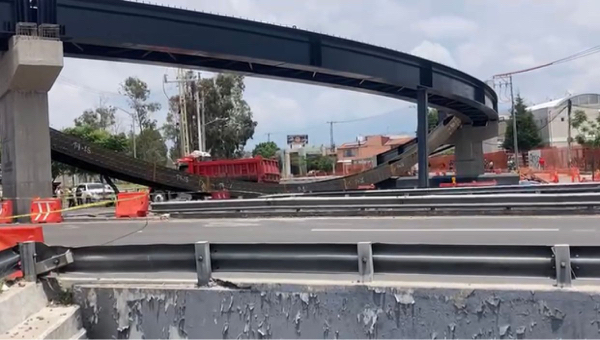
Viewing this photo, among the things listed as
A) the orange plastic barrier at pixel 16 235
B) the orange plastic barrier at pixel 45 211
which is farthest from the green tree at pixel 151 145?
the orange plastic barrier at pixel 16 235

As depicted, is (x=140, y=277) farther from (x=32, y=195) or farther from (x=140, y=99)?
(x=140, y=99)

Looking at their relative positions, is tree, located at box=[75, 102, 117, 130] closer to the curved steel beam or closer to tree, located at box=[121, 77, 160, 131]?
tree, located at box=[121, 77, 160, 131]

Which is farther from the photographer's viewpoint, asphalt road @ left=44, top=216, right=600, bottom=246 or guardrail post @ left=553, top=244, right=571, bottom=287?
asphalt road @ left=44, top=216, right=600, bottom=246

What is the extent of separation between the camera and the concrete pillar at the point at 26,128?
19922mm

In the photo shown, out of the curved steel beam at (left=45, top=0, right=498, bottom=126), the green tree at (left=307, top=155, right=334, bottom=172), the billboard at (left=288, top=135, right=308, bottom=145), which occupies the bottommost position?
the green tree at (left=307, top=155, right=334, bottom=172)

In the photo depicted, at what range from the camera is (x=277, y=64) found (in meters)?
25.8

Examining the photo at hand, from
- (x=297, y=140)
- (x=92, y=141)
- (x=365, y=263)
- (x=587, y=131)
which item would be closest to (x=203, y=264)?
(x=365, y=263)

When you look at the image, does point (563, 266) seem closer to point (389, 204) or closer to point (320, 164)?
point (389, 204)

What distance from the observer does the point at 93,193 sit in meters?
44.1

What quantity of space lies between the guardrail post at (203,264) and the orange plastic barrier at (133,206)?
15.8 meters

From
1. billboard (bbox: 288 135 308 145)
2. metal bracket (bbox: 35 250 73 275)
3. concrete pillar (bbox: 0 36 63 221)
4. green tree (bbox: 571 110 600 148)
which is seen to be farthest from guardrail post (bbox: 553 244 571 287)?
billboard (bbox: 288 135 308 145)

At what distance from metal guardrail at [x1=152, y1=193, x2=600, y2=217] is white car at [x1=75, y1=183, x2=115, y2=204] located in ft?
68.5

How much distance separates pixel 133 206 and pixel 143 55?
689cm

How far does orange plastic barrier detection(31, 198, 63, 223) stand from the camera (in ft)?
64.9
